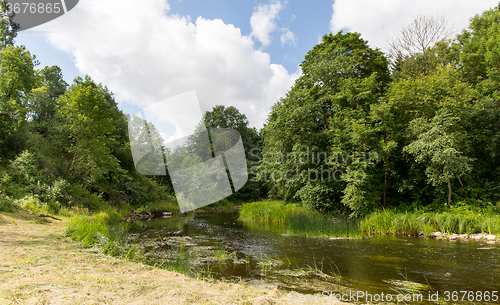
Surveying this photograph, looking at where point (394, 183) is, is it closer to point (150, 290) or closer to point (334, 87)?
point (334, 87)

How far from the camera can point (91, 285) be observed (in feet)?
11.7

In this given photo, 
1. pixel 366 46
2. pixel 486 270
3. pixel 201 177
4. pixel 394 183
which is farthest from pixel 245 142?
pixel 486 270

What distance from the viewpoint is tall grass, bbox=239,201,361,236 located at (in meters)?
12.0

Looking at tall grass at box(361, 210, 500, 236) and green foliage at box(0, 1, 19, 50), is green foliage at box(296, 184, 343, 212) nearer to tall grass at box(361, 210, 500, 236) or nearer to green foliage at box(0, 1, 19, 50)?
tall grass at box(361, 210, 500, 236)

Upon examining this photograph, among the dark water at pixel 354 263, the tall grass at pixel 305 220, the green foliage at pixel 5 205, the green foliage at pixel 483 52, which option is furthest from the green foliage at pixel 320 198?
the green foliage at pixel 5 205

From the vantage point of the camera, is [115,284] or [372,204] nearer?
[115,284]

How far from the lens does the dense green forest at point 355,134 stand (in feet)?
44.7

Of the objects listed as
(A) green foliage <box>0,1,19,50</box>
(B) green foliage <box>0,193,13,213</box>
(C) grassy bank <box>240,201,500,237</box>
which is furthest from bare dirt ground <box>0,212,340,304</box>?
(A) green foliage <box>0,1,19,50</box>

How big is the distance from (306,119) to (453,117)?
7.60m

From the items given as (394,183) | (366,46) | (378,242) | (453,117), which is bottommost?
(378,242)

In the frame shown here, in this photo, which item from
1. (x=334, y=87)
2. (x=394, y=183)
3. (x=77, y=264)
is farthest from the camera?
(x=334, y=87)

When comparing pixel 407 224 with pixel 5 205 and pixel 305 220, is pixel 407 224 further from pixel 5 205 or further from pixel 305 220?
pixel 5 205

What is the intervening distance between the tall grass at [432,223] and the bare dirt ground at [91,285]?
9933 millimetres

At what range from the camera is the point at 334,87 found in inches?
701
